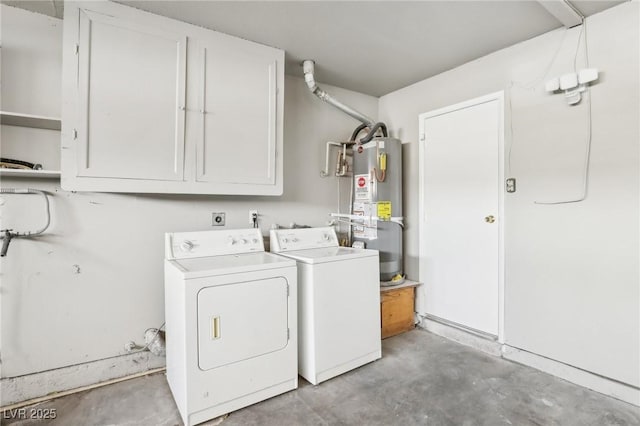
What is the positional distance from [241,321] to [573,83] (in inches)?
100

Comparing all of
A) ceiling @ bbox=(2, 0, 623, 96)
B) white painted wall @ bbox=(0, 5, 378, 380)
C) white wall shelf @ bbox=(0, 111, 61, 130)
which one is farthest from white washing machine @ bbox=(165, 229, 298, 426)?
ceiling @ bbox=(2, 0, 623, 96)

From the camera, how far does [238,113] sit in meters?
2.41

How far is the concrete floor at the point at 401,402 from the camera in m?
1.80

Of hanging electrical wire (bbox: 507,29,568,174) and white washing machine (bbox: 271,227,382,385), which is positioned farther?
hanging electrical wire (bbox: 507,29,568,174)

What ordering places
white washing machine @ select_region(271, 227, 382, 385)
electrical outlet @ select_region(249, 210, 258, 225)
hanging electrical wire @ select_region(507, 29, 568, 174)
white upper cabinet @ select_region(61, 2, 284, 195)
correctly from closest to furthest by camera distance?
white upper cabinet @ select_region(61, 2, 284, 195) < white washing machine @ select_region(271, 227, 382, 385) < hanging electrical wire @ select_region(507, 29, 568, 174) < electrical outlet @ select_region(249, 210, 258, 225)

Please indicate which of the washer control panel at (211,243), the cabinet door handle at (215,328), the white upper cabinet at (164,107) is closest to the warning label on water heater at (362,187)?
the white upper cabinet at (164,107)

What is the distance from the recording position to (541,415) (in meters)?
Result: 1.84

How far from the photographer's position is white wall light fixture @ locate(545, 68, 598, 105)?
6.72 feet

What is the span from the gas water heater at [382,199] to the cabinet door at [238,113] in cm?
94

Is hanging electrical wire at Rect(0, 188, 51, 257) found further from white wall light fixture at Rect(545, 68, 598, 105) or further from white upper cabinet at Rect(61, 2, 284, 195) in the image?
white wall light fixture at Rect(545, 68, 598, 105)

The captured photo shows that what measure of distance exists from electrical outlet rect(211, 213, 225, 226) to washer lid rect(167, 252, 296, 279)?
405 mm

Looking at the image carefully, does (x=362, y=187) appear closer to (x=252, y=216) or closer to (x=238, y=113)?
(x=252, y=216)


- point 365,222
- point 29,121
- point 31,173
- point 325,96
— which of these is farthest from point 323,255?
point 29,121

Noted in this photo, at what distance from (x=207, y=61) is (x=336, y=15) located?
0.94m
